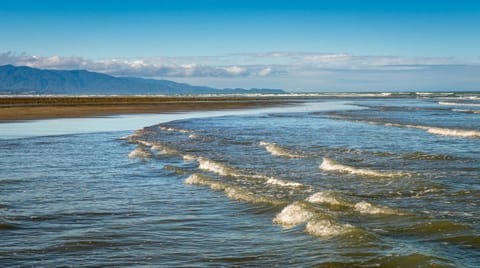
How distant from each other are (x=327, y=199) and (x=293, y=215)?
1.53 meters

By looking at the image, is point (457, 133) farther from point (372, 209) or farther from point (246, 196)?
point (372, 209)

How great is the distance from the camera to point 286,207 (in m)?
12.3

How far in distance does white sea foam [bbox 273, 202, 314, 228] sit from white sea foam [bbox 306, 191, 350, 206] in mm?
831

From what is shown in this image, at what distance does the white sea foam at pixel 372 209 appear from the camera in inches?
464

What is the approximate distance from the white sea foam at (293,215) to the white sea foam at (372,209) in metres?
1.14

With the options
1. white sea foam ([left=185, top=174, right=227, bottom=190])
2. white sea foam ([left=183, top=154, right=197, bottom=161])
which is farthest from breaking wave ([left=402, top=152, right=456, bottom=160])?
white sea foam ([left=185, top=174, right=227, bottom=190])

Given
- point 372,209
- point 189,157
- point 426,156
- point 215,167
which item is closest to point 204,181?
point 215,167

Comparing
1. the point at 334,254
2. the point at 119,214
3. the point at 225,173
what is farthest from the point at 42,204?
the point at 334,254

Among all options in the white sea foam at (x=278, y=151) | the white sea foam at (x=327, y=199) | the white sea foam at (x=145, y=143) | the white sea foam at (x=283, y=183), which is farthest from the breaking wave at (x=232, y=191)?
the white sea foam at (x=145, y=143)

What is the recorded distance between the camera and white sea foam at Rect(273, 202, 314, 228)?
1132 cm

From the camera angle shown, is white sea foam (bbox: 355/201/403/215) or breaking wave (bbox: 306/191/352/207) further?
breaking wave (bbox: 306/191/352/207)

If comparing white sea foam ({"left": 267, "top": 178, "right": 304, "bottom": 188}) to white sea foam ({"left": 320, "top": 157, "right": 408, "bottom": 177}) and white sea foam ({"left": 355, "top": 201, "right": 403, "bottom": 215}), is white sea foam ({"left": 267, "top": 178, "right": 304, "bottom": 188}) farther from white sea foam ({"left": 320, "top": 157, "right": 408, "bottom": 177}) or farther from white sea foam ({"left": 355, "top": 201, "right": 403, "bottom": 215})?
white sea foam ({"left": 355, "top": 201, "right": 403, "bottom": 215})

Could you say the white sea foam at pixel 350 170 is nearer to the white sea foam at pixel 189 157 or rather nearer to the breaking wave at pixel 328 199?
the breaking wave at pixel 328 199

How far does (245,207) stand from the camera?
42.7ft
